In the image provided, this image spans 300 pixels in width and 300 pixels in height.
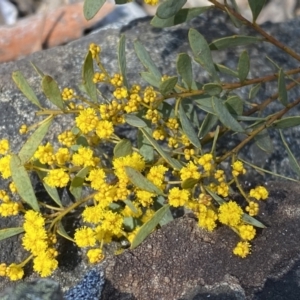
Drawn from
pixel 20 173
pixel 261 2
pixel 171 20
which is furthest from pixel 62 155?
pixel 261 2

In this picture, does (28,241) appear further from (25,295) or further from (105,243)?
(25,295)

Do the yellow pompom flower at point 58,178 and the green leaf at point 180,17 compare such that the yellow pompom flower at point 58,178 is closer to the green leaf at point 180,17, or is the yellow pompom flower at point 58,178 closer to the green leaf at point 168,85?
the green leaf at point 168,85

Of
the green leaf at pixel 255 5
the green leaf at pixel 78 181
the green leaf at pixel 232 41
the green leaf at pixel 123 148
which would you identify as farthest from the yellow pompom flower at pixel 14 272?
the green leaf at pixel 255 5

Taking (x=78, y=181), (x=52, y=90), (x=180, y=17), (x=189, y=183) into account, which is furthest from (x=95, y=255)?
(x=180, y=17)

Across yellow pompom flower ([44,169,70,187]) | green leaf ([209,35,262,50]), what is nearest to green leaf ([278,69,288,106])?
green leaf ([209,35,262,50])

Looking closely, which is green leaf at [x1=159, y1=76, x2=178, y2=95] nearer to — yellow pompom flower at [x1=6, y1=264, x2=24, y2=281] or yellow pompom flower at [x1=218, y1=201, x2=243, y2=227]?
yellow pompom flower at [x1=218, y1=201, x2=243, y2=227]
